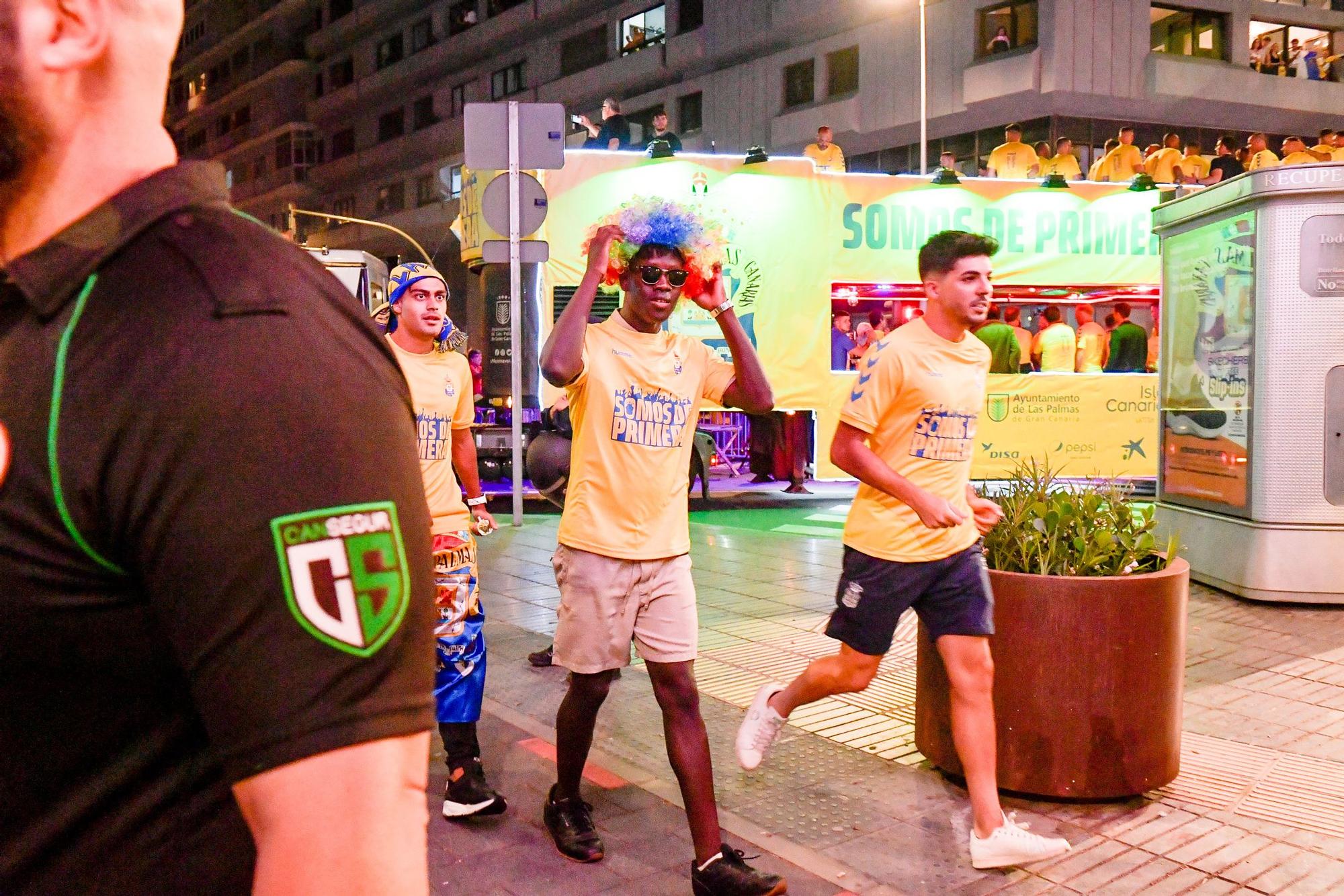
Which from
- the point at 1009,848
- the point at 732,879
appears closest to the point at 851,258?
the point at 1009,848

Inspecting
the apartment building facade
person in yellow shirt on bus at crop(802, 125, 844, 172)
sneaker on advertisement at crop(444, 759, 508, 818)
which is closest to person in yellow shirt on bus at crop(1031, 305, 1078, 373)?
person in yellow shirt on bus at crop(802, 125, 844, 172)

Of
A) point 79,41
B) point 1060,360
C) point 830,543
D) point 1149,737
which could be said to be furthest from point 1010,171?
point 79,41

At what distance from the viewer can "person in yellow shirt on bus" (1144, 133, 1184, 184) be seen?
1508 cm

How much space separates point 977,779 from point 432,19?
50.4 m

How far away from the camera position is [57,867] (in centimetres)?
100

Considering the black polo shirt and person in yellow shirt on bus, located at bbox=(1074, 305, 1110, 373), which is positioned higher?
person in yellow shirt on bus, located at bbox=(1074, 305, 1110, 373)

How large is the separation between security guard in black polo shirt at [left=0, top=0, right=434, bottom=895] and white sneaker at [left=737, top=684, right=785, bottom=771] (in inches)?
140

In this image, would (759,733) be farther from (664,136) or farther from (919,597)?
(664,136)

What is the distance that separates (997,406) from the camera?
12422mm

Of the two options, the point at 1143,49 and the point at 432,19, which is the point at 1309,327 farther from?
the point at 432,19

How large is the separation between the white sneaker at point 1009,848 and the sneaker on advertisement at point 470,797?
173cm

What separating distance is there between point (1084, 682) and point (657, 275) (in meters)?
2.19

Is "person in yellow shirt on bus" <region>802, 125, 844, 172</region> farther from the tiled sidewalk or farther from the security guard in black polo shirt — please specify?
the security guard in black polo shirt

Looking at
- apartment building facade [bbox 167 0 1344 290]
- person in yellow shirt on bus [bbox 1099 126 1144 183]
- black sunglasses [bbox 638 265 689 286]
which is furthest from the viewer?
apartment building facade [bbox 167 0 1344 290]
